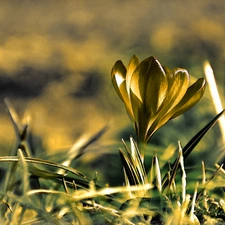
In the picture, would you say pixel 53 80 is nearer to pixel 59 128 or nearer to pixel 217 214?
pixel 59 128

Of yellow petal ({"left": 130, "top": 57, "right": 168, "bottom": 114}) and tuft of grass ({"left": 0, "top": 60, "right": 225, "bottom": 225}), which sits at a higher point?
yellow petal ({"left": 130, "top": 57, "right": 168, "bottom": 114})

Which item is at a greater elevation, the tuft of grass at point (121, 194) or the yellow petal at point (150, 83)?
the yellow petal at point (150, 83)

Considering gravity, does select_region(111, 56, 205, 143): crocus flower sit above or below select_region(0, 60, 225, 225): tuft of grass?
above

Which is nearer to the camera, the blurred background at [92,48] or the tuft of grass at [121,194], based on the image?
the tuft of grass at [121,194]

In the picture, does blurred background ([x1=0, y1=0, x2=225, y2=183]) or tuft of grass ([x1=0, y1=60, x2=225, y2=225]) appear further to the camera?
blurred background ([x1=0, y1=0, x2=225, y2=183])
